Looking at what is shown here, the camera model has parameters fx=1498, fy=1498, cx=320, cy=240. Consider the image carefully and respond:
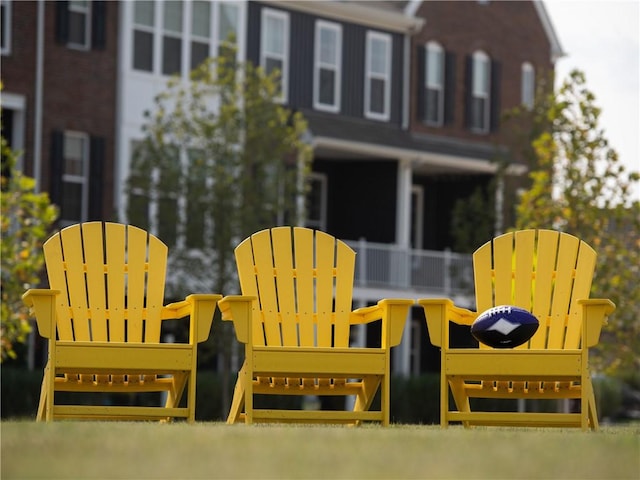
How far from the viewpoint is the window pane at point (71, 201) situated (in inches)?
942

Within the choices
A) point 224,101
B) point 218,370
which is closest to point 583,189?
point 224,101

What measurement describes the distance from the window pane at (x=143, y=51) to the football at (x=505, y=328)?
1681cm

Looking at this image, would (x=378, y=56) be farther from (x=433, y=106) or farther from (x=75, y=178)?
(x=75, y=178)

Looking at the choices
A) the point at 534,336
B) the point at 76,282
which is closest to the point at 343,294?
the point at 534,336

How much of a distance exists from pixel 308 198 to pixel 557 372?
20085 millimetres

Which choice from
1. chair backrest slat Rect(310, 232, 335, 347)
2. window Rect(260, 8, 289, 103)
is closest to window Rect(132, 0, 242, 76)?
window Rect(260, 8, 289, 103)

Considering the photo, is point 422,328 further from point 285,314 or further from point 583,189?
point 285,314

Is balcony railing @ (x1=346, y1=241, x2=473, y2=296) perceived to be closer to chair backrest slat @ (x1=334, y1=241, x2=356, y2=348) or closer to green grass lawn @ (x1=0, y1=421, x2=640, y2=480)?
chair backrest slat @ (x1=334, y1=241, x2=356, y2=348)

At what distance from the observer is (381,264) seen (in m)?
26.9

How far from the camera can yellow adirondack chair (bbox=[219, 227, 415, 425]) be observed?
28.2 feet

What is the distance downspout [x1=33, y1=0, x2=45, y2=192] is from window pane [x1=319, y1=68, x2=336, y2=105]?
6180 millimetres

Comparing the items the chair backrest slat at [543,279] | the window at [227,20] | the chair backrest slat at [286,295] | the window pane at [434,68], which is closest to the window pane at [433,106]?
the window pane at [434,68]

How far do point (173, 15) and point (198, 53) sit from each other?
2.53ft

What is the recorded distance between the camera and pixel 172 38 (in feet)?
83.5
